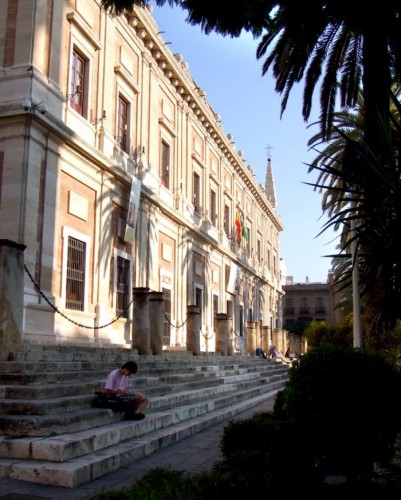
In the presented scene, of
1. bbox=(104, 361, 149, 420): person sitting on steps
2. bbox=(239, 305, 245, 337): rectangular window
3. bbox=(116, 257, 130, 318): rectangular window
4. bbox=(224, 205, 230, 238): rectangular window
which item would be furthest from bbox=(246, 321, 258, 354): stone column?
bbox=(104, 361, 149, 420): person sitting on steps

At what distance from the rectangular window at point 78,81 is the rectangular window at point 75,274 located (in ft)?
12.9

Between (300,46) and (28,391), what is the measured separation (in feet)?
28.6

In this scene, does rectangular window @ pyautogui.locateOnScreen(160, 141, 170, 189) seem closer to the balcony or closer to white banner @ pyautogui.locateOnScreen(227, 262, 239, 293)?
white banner @ pyautogui.locateOnScreen(227, 262, 239, 293)

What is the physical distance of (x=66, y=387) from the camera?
7770 millimetres

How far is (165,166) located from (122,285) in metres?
6.83

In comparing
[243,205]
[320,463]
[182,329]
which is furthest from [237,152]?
[320,463]

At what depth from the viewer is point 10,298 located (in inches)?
→ 347

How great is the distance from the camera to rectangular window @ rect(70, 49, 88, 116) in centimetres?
1631

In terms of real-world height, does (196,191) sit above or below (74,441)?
above

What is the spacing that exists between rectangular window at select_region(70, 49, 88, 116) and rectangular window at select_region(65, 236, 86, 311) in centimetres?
393

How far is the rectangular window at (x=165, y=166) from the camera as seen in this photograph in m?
23.0

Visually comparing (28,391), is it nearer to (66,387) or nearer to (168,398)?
(66,387)

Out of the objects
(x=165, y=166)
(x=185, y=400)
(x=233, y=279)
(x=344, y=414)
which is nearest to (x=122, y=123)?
(x=165, y=166)

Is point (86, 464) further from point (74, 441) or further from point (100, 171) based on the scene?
point (100, 171)
